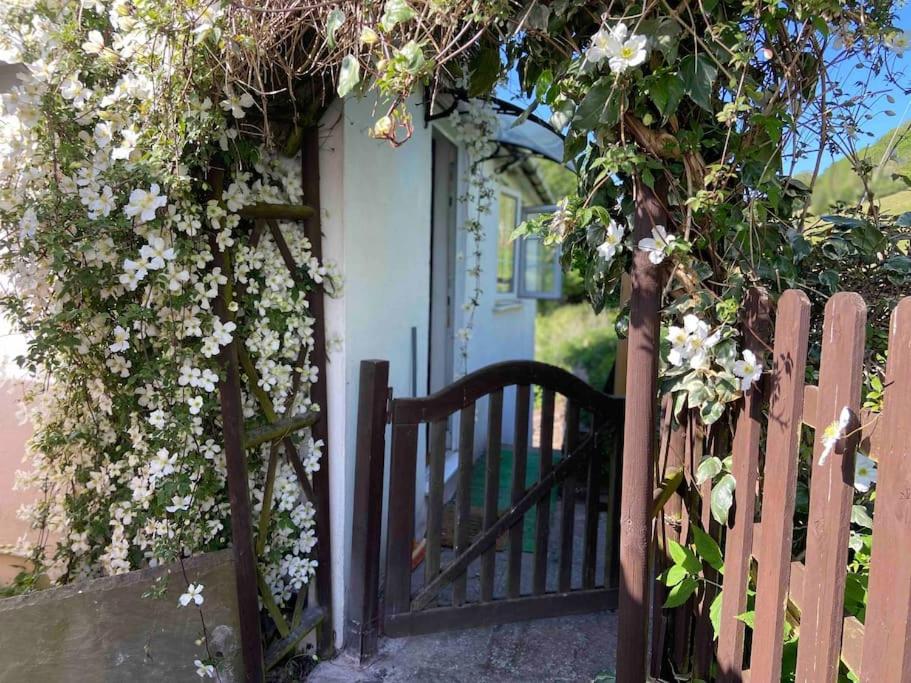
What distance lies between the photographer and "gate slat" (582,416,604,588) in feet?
9.66

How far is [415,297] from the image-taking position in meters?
3.56

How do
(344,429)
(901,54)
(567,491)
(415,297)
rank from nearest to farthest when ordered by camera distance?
(901,54), (344,429), (567,491), (415,297)

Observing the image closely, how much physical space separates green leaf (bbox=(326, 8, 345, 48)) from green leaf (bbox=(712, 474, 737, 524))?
1.58m

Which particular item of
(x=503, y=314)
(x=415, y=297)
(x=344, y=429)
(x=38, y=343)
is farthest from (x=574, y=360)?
(x=38, y=343)

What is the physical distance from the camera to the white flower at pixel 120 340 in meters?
2.01

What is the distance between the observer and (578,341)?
Result: 48.7ft

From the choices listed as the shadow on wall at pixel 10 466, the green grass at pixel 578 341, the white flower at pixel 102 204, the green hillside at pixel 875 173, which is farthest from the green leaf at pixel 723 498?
the green grass at pixel 578 341

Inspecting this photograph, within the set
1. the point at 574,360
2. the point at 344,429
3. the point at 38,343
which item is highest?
the point at 38,343

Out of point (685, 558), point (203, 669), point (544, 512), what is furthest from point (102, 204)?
point (544, 512)

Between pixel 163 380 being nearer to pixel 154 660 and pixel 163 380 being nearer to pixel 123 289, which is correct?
Answer: pixel 123 289

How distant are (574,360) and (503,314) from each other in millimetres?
6171

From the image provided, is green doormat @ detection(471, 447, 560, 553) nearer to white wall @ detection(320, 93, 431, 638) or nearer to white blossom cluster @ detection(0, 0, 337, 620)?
white wall @ detection(320, 93, 431, 638)

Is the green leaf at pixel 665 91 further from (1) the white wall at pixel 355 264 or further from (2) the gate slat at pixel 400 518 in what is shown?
(2) the gate slat at pixel 400 518

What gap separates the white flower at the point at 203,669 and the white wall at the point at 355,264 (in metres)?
0.60
